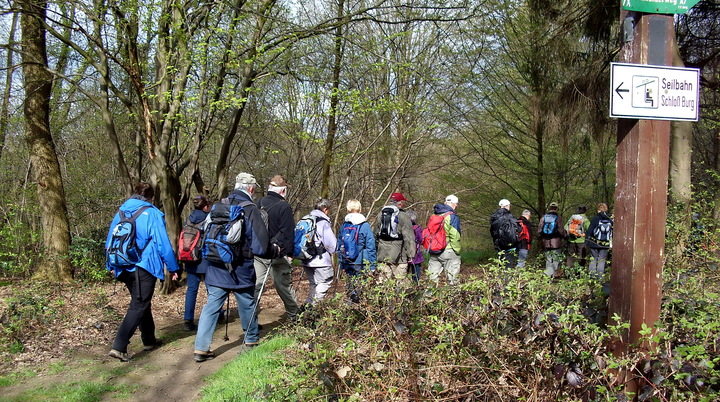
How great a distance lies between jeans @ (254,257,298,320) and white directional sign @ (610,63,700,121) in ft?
15.3

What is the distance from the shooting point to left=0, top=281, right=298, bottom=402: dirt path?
4855 millimetres

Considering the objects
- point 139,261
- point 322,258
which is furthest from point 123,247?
point 322,258

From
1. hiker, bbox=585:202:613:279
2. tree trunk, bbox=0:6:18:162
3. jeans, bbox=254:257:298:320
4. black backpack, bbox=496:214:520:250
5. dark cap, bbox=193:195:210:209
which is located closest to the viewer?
jeans, bbox=254:257:298:320

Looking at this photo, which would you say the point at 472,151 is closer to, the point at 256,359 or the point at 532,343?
the point at 256,359

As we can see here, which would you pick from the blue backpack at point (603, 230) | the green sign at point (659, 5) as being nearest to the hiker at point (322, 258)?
the green sign at point (659, 5)

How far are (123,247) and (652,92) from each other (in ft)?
16.5

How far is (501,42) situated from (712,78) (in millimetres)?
6050

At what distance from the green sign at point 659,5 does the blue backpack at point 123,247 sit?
16.3 ft

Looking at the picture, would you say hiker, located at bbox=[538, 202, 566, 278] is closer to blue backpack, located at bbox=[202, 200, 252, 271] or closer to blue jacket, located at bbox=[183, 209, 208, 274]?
blue jacket, located at bbox=[183, 209, 208, 274]

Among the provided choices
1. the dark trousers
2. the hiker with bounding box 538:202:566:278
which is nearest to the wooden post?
the dark trousers

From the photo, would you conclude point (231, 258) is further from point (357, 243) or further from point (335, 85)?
point (335, 85)

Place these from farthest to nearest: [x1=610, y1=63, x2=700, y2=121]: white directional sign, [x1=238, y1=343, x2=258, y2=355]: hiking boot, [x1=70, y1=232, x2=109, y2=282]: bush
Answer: [x1=70, y1=232, x2=109, y2=282]: bush < [x1=238, y1=343, x2=258, y2=355]: hiking boot < [x1=610, y1=63, x2=700, y2=121]: white directional sign

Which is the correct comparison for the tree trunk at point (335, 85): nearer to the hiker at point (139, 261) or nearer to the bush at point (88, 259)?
the bush at point (88, 259)

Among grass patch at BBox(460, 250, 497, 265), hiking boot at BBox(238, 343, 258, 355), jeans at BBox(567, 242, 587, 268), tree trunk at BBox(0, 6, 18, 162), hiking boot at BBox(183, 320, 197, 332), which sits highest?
tree trunk at BBox(0, 6, 18, 162)
